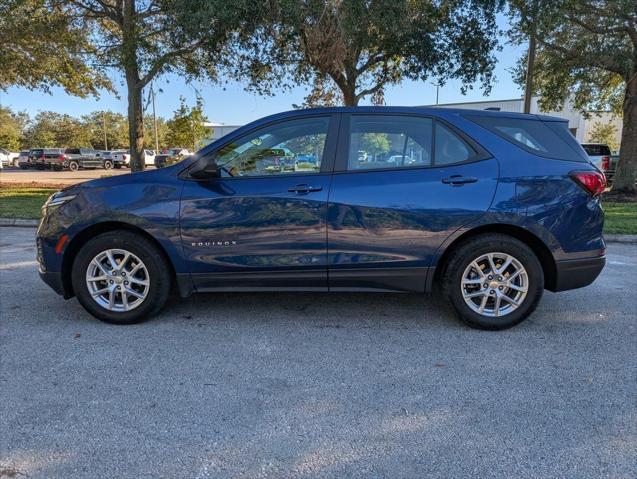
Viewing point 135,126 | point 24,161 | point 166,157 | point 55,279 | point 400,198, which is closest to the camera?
point 400,198

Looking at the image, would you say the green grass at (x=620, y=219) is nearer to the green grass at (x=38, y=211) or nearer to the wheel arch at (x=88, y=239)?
the green grass at (x=38, y=211)

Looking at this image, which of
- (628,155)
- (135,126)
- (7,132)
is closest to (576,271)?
(628,155)

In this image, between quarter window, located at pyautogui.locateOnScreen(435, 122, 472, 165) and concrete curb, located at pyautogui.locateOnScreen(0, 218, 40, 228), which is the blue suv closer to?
quarter window, located at pyautogui.locateOnScreen(435, 122, 472, 165)

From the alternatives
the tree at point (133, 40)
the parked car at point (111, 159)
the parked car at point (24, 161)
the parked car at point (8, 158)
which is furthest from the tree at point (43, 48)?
the parked car at point (8, 158)

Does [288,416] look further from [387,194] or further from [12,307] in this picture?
[12,307]

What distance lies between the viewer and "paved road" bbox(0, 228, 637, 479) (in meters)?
2.29

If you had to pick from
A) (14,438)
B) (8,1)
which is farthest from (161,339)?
(8,1)

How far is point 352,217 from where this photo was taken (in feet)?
12.4

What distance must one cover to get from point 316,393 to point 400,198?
5.47ft

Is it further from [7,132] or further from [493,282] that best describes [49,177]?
[7,132]

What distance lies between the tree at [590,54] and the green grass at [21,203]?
12.3 meters

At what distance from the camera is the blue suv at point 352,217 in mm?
3783

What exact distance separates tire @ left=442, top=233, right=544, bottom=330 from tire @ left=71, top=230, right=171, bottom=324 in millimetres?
2407

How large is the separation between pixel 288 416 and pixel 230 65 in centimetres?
1269
